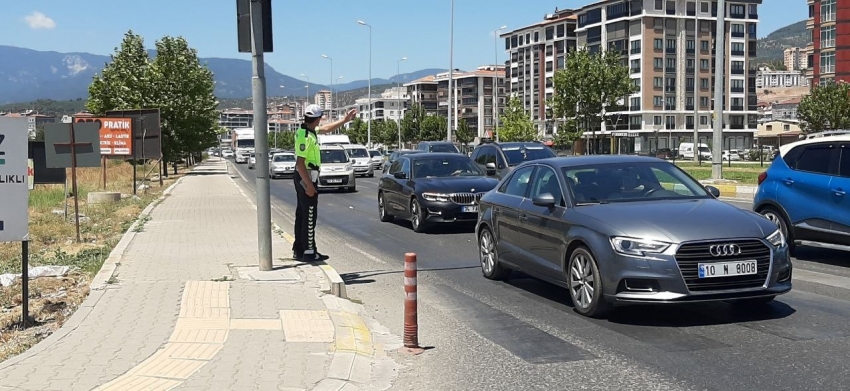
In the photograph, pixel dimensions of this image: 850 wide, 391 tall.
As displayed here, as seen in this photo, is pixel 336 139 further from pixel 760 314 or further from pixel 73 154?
pixel 760 314

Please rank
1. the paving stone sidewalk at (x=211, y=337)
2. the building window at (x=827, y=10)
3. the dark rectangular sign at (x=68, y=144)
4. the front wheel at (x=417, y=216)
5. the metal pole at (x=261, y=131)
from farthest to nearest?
1. the building window at (x=827, y=10)
2. the front wheel at (x=417, y=216)
3. the dark rectangular sign at (x=68, y=144)
4. the metal pole at (x=261, y=131)
5. the paving stone sidewalk at (x=211, y=337)

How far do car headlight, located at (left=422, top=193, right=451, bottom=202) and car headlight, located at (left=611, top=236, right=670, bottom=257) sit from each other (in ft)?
28.1

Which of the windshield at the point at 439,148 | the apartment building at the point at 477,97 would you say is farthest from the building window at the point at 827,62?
the windshield at the point at 439,148

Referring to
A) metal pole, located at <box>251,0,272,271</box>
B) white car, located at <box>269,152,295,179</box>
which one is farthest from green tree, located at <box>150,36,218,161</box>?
metal pole, located at <box>251,0,272,271</box>

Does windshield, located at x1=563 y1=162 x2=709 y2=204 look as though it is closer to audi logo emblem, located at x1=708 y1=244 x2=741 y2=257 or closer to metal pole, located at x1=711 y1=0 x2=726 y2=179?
audi logo emblem, located at x1=708 y1=244 x2=741 y2=257

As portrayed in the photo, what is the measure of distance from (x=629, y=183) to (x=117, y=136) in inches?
1015

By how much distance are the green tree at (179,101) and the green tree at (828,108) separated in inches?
1752

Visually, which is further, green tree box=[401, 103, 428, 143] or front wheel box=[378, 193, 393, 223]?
green tree box=[401, 103, 428, 143]

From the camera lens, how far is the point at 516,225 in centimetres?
963

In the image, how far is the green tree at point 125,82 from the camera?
49062 millimetres

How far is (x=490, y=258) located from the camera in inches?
412

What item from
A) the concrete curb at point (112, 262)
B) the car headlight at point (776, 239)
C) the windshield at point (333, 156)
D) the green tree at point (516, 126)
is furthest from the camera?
the green tree at point (516, 126)

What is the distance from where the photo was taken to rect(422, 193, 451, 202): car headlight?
16078 mm

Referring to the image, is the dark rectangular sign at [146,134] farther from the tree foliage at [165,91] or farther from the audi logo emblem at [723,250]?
the audi logo emblem at [723,250]
